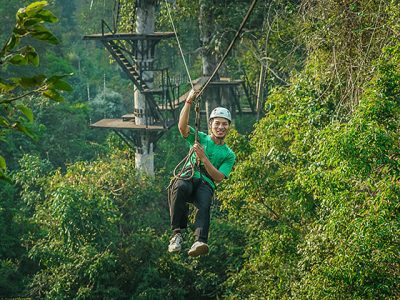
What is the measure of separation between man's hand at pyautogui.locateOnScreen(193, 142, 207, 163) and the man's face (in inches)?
12.3

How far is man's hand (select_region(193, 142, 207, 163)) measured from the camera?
23.2 ft

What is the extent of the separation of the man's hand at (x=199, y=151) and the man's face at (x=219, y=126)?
1.03 ft

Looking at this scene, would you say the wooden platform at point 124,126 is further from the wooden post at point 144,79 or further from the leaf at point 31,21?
the leaf at point 31,21

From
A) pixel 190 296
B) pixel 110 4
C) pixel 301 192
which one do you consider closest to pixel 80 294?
pixel 190 296

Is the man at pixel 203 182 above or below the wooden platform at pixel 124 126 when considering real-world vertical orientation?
above

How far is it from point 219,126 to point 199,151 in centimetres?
38

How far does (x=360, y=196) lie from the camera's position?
31.5ft

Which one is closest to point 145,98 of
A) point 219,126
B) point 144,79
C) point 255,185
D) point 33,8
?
point 144,79

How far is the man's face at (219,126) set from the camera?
7340 mm

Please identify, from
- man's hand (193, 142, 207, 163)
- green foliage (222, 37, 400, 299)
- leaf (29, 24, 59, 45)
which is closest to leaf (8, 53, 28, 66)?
leaf (29, 24, 59, 45)

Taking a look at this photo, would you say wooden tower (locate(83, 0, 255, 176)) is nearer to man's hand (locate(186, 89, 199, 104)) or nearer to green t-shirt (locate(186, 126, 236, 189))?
green t-shirt (locate(186, 126, 236, 189))

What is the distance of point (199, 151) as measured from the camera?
23.3 ft

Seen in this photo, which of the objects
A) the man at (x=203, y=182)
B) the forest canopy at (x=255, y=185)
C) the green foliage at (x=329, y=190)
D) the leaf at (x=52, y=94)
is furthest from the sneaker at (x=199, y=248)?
the leaf at (x=52, y=94)

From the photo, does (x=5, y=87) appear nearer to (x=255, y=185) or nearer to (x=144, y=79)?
(x=255, y=185)
